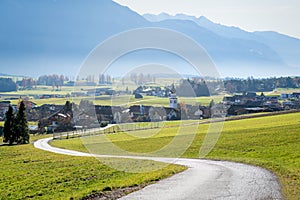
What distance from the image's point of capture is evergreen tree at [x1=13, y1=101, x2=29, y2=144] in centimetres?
7762

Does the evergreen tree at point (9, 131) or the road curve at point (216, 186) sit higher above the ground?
the road curve at point (216, 186)

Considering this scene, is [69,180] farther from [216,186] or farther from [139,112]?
[139,112]

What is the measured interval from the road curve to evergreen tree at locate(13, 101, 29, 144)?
57506 mm

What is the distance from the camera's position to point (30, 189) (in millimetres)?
23578

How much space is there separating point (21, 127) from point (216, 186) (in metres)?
64.5

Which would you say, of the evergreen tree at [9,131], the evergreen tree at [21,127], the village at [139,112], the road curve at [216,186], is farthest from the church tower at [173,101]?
the road curve at [216,186]

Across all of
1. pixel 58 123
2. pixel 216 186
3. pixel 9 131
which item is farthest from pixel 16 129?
pixel 216 186

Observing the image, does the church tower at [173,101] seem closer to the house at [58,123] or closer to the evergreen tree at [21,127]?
the evergreen tree at [21,127]

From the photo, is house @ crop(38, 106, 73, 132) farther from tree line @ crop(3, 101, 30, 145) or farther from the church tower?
the church tower

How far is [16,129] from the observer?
78.0 meters

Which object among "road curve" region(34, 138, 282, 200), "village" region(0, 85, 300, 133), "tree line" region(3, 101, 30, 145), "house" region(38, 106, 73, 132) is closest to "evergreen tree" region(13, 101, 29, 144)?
"tree line" region(3, 101, 30, 145)

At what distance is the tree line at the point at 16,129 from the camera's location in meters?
77.4

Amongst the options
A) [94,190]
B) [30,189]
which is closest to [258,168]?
[94,190]

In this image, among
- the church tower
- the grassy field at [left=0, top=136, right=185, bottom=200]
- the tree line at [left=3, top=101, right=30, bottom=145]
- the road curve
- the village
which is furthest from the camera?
the tree line at [left=3, top=101, right=30, bottom=145]
